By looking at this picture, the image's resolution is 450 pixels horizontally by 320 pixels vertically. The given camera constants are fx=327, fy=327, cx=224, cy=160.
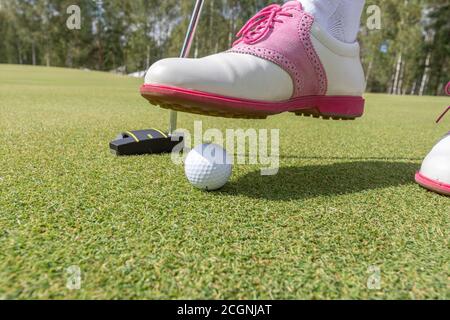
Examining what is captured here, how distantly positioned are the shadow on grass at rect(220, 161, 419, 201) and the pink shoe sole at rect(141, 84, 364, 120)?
1.02 ft

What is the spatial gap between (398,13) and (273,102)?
89.3ft

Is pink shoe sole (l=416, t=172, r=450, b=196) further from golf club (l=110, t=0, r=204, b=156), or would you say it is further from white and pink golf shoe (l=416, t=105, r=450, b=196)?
golf club (l=110, t=0, r=204, b=156)

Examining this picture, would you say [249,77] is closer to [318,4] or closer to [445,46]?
[318,4]

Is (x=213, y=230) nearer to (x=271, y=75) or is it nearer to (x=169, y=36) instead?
(x=271, y=75)

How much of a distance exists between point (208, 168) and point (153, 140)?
2.36 ft

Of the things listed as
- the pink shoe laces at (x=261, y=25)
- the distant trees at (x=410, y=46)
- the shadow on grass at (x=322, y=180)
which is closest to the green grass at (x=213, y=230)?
the shadow on grass at (x=322, y=180)

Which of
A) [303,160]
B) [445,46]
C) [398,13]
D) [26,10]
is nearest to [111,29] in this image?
[26,10]

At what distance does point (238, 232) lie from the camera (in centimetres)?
100

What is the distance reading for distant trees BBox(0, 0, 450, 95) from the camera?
23984mm

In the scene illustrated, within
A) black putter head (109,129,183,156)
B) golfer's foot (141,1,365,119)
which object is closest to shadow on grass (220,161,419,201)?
golfer's foot (141,1,365,119)

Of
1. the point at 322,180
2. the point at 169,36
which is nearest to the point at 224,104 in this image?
the point at 322,180

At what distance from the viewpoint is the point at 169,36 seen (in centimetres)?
3250

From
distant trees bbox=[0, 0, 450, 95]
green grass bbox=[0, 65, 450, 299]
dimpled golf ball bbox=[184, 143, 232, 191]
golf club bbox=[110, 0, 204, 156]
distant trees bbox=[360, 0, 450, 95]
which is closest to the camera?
green grass bbox=[0, 65, 450, 299]

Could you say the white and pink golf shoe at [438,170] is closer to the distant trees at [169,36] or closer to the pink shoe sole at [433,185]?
the pink shoe sole at [433,185]
